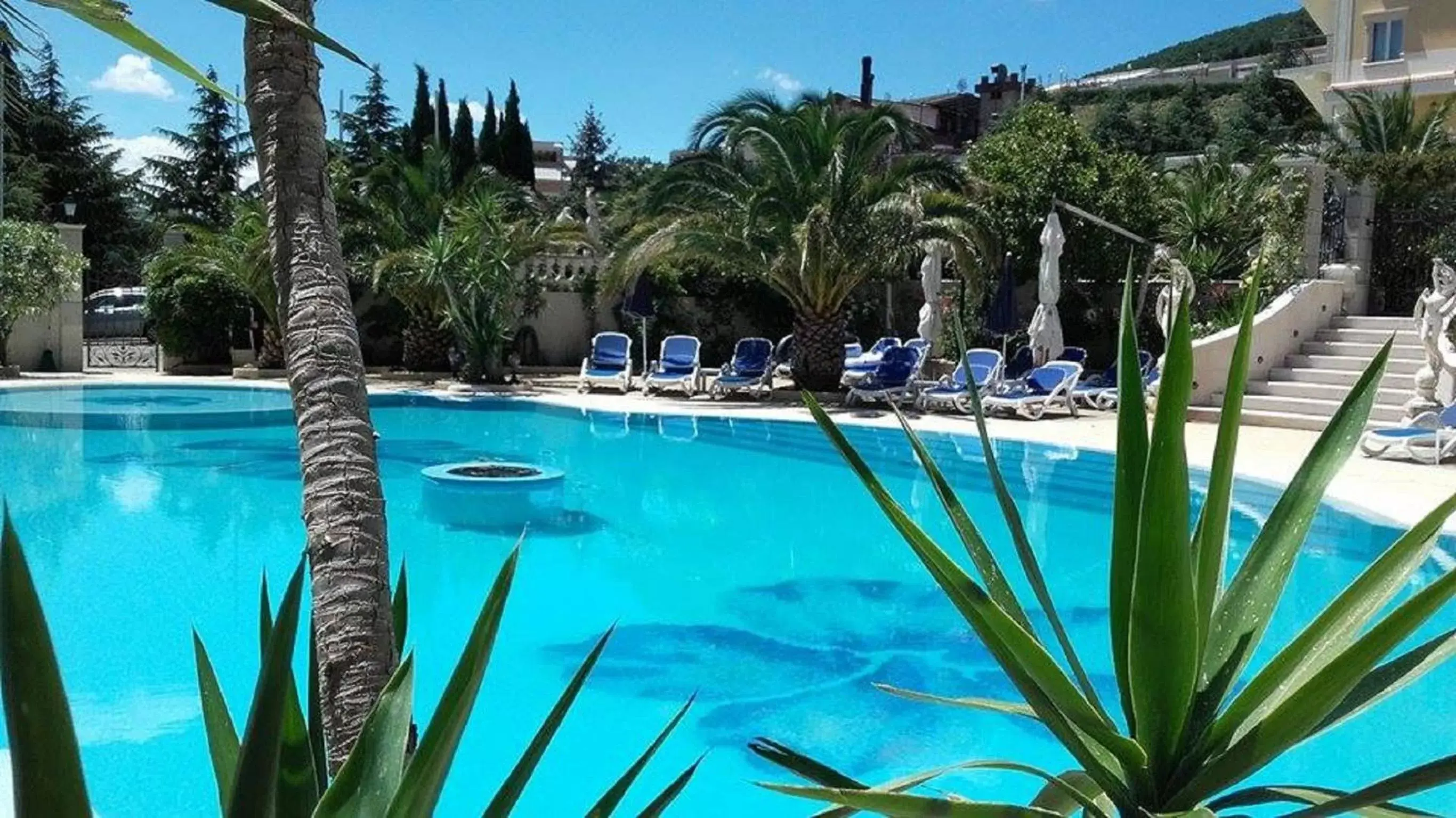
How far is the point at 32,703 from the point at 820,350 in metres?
20.4

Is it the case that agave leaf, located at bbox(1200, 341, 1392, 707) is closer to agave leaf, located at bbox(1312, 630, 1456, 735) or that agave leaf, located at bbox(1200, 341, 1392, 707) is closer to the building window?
agave leaf, located at bbox(1312, 630, 1456, 735)

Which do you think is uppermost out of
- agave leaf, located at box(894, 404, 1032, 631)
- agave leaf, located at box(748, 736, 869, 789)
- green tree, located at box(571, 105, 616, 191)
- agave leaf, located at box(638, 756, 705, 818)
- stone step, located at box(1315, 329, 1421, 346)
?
green tree, located at box(571, 105, 616, 191)

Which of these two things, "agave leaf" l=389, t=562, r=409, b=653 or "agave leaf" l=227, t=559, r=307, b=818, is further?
"agave leaf" l=389, t=562, r=409, b=653

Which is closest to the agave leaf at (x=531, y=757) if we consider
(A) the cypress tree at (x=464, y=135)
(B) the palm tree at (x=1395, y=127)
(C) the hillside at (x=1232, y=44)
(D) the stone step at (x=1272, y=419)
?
(D) the stone step at (x=1272, y=419)

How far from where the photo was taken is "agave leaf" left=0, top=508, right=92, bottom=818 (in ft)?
4.03

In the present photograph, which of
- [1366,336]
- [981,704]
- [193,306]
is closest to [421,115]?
[193,306]

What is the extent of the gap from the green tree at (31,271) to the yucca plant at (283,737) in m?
23.6

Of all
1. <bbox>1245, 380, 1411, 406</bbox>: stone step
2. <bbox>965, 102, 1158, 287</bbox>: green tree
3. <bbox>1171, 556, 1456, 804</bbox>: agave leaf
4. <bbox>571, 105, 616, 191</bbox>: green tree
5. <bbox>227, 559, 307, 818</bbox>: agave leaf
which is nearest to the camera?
<bbox>227, 559, 307, 818</bbox>: agave leaf

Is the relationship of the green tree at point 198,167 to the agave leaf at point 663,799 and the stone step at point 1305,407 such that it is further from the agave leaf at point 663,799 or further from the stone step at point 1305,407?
the agave leaf at point 663,799

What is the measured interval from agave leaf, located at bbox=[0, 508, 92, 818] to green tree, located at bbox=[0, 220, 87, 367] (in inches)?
944

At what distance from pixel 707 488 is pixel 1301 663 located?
12.4 m

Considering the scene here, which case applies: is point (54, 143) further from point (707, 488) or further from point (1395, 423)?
point (1395, 423)

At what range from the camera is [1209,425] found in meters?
17.8

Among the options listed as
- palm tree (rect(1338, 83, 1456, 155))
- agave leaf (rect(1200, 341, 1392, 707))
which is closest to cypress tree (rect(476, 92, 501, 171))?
palm tree (rect(1338, 83, 1456, 155))
